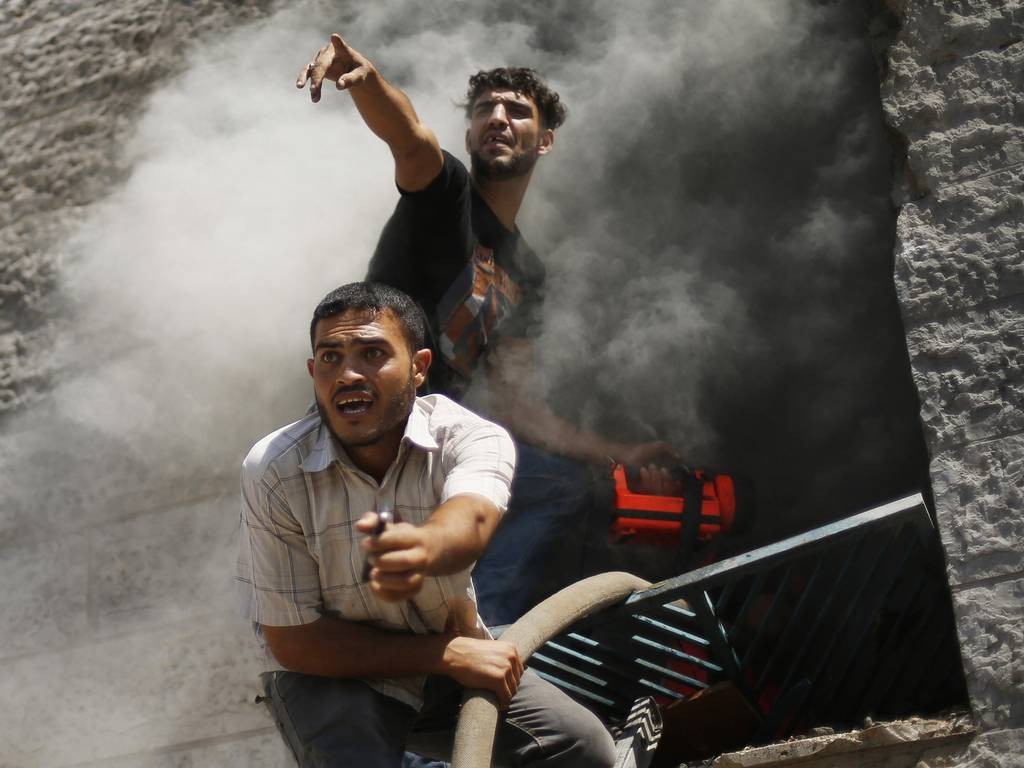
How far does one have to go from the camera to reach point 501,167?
11.8 ft

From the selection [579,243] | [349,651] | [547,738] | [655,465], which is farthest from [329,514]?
[579,243]

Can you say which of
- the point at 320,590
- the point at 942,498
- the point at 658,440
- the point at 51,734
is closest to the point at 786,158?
the point at 658,440

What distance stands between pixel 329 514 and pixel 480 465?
297 mm

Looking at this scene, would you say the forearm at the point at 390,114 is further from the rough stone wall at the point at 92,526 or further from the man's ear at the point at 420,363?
the rough stone wall at the point at 92,526

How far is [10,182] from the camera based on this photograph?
4.53 meters

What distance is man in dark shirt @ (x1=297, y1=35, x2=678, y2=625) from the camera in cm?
304

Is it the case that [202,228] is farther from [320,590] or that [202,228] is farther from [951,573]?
[951,573]

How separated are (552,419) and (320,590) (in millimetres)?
1398

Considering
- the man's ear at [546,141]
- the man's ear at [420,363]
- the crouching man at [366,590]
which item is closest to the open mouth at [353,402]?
the crouching man at [366,590]

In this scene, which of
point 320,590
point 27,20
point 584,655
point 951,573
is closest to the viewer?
point 320,590

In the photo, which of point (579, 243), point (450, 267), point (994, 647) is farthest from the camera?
point (579, 243)

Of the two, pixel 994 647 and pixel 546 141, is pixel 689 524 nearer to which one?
pixel 994 647

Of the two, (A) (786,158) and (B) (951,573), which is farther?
(A) (786,158)

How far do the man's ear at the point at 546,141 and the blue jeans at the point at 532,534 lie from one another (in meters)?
0.88
